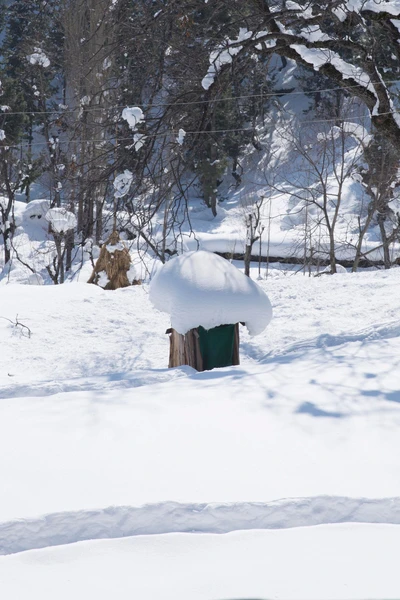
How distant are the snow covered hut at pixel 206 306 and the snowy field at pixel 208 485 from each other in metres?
Result: 1.42

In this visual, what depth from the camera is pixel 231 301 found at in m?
6.34

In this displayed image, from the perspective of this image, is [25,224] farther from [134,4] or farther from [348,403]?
[348,403]

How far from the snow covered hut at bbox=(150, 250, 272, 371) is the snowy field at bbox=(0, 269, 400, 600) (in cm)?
142

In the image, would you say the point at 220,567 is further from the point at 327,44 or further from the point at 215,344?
the point at 327,44

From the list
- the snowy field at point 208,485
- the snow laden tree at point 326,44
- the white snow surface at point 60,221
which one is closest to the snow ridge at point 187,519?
the snowy field at point 208,485

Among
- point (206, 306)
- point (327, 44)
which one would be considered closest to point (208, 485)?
point (206, 306)

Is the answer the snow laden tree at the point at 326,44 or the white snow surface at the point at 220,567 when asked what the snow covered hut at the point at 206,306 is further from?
the white snow surface at the point at 220,567

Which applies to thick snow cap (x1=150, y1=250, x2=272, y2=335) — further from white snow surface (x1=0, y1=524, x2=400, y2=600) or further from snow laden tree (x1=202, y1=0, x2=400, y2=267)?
white snow surface (x1=0, y1=524, x2=400, y2=600)

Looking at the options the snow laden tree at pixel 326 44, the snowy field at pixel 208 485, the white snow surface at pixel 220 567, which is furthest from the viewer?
the snow laden tree at pixel 326 44

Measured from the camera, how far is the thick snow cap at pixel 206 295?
6.29 meters

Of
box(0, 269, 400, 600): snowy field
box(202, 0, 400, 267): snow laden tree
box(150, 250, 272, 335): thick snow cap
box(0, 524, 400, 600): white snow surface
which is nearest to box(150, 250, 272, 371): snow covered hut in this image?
box(150, 250, 272, 335): thick snow cap

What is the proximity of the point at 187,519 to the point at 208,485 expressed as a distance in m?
0.24

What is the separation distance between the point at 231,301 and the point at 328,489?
12.1 feet

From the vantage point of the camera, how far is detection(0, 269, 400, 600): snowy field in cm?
224
